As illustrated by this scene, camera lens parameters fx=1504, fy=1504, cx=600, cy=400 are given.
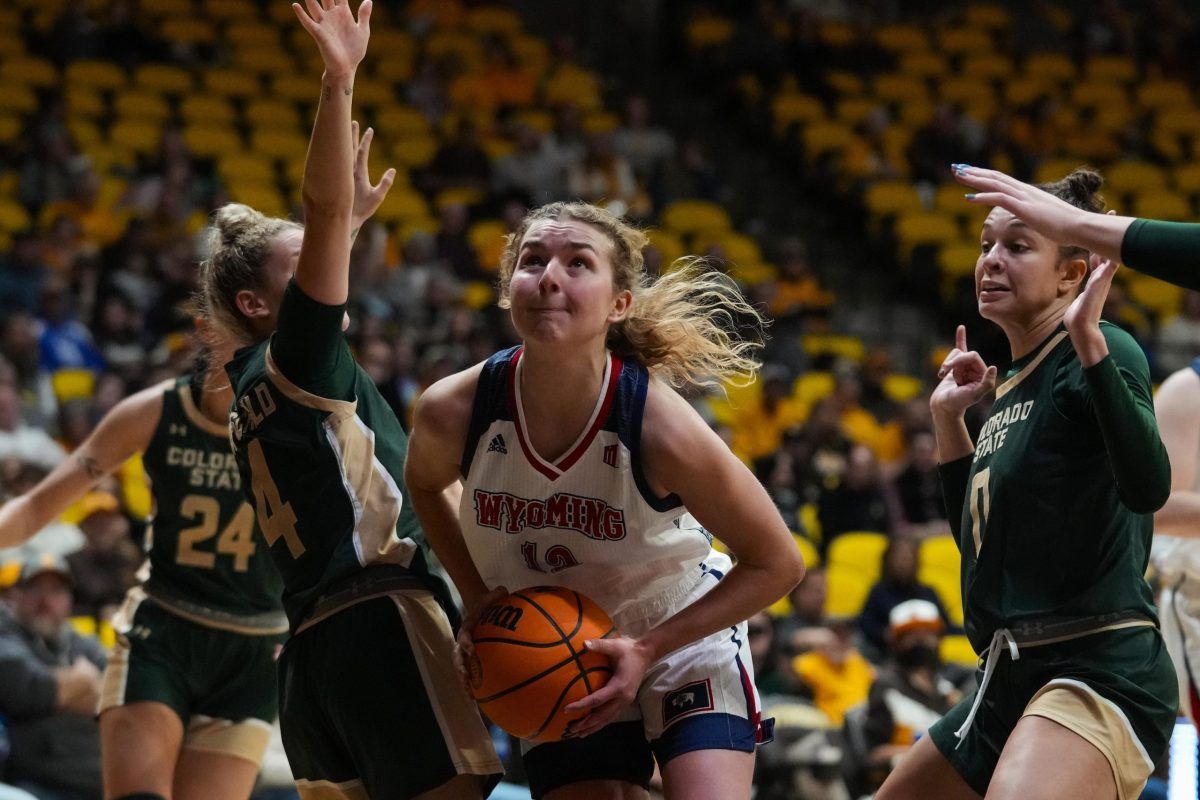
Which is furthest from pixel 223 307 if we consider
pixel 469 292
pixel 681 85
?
pixel 681 85

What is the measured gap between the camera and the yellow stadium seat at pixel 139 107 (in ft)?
40.5

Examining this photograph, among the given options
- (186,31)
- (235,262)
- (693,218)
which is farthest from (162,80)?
(235,262)

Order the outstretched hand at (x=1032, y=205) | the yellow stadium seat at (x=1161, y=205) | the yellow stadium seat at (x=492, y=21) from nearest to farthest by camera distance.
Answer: the outstretched hand at (x=1032, y=205), the yellow stadium seat at (x=1161, y=205), the yellow stadium seat at (x=492, y=21)

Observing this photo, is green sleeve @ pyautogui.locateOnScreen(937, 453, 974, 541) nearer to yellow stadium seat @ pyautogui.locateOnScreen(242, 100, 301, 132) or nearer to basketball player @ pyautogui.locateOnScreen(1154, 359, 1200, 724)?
basketball player @ pyautogui.locateOnScreen(1154, 359, 1200, 724)

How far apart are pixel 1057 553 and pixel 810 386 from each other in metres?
8.42

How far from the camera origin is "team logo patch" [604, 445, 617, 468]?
338 centimetres

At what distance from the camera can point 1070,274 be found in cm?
374

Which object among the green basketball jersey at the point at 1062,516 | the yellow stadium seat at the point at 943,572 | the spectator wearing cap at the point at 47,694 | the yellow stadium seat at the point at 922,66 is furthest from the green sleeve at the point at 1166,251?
the yellow stadium seat at the point at 922,66

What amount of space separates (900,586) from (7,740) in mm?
4977

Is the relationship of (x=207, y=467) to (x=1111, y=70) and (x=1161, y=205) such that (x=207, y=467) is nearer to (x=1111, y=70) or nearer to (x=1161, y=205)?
(x=1161, y=205)

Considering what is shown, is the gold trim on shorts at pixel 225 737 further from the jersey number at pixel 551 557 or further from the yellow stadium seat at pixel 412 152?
the yellow stadium seat at pixel 412 152

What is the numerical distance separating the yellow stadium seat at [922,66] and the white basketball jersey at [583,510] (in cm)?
1329

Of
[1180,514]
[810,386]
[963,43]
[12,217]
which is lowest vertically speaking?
[810,386]

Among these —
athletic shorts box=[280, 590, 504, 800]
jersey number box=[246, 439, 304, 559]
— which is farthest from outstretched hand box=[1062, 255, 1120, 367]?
jersey number box=[246, 439, 304, 559]
